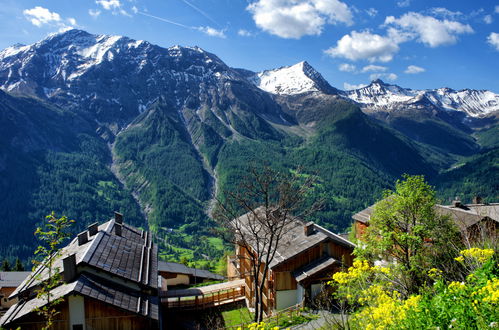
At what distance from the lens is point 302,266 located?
34.6 m

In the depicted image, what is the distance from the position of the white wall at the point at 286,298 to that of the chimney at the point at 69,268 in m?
18.3

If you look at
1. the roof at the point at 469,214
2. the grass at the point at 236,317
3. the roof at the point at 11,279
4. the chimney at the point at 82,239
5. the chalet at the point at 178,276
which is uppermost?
the chimney at the point at 82,239

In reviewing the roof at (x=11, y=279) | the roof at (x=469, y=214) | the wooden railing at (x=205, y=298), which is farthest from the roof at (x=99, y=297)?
the roof at (x=11, y=279)

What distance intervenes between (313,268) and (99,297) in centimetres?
1909

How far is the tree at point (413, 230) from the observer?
78.8 feet

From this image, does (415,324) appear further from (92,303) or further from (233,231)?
(92,303)

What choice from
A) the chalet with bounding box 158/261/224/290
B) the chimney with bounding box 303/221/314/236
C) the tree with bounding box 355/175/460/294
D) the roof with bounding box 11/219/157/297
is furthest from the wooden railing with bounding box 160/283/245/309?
the tree with bounding box 355/175/460/294

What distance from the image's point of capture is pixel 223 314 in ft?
117

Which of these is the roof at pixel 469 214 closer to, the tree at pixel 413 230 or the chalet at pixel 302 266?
the tree at pixel 413 230

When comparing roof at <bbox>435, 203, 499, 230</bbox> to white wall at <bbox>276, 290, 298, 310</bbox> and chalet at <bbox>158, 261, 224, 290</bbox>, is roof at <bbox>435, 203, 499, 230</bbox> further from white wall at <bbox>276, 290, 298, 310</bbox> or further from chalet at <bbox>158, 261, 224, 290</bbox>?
chalet at <bbox>158, 261, 224, 290</bbox>

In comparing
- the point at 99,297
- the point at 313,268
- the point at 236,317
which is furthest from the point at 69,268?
the point at 313,268

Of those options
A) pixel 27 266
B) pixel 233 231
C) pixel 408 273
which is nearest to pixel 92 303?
pixel 233 231

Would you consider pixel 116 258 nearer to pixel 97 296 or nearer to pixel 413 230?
pixel 97 296

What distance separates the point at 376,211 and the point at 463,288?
693 inches
